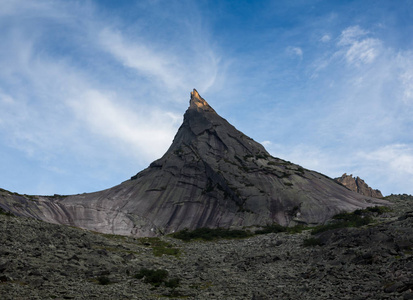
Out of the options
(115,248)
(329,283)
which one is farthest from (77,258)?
(329,283)

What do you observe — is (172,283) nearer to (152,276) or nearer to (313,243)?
(152,276)

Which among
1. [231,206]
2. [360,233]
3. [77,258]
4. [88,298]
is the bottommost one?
[88,298]

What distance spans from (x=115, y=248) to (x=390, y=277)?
42.7 m

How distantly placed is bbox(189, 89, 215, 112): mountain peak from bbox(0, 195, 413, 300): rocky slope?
284 ft

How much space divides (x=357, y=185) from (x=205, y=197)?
106 metres

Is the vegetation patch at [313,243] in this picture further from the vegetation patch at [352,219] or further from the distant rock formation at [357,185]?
the distant rock formation at [357,185]

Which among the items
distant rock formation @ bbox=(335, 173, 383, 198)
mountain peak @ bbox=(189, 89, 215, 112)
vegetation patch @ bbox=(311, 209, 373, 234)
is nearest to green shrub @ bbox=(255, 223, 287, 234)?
vegetation patch @ bbox=(311, 209, 373, 234)

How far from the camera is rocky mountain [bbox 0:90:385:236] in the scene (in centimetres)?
8956

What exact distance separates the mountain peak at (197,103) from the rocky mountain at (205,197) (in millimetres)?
17255

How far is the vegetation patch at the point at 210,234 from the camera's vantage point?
81125 mm

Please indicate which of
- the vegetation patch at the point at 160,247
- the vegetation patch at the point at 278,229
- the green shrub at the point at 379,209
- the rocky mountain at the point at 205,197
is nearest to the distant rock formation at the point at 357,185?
the rocky mountain at the point at 205,197

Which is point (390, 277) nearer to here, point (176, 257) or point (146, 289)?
point (146, 289)

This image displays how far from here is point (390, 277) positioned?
31125mm

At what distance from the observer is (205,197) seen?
10325cm
